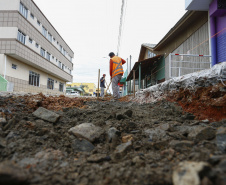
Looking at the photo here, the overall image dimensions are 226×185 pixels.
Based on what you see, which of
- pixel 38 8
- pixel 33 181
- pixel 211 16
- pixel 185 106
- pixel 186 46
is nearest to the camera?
pixel 33 181

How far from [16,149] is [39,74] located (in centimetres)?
2122

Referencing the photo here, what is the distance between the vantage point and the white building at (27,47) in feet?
46.8

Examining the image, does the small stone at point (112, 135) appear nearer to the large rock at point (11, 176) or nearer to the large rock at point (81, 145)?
the large rock at point (81, 145)

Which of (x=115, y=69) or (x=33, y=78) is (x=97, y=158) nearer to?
(x=115, y=69)

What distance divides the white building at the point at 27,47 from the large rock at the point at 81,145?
14.3 meters

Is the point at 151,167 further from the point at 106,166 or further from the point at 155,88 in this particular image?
the point at 155,88

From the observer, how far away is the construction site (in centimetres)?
112

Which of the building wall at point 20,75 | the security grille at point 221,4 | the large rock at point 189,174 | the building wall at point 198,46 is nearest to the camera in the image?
the large rock at point 189,174

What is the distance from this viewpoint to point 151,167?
1326mm

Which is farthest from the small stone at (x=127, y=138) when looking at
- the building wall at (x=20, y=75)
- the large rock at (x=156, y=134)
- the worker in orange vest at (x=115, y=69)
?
the building wall at (x=20, y=75)

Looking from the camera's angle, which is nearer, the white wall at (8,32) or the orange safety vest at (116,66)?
the orange safety vest at (116,66)

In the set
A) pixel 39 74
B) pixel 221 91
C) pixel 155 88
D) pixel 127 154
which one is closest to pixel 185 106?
pixel 221 91

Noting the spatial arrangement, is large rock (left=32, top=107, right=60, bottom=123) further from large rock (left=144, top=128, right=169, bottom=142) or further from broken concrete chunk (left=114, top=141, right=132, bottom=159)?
large rock (left=144, top=128, right=169, bottom=142)

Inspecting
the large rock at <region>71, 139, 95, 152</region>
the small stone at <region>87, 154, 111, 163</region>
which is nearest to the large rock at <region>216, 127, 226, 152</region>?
the small stone at <region>87, 154, 111, 163</region>
